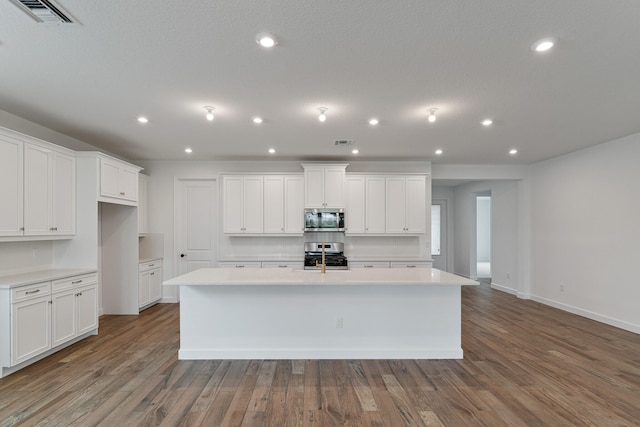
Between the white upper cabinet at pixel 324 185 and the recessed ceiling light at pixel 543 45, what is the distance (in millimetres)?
3663

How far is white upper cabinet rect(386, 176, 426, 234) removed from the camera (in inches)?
230

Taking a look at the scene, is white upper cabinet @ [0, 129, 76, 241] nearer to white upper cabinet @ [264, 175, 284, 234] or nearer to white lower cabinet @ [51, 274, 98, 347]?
white lower cabinet @ [51, 274, 98, 347]

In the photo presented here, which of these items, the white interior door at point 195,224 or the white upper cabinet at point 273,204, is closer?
the white upper cabinet at point 273,204

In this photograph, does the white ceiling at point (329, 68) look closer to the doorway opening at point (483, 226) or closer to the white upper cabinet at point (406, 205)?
the white upper cabinet at point (406, 205)

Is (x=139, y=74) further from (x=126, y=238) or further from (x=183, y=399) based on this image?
(x=126, y=238)

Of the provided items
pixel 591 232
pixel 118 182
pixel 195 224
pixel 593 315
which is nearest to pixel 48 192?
pixel 118 182

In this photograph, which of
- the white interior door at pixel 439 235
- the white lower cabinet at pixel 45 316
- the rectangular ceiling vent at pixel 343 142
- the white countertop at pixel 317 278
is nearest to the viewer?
the white lower cabinet at pixel 45 316

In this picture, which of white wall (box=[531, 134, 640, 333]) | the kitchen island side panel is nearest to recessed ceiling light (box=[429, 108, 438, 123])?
the kitchen island side panel

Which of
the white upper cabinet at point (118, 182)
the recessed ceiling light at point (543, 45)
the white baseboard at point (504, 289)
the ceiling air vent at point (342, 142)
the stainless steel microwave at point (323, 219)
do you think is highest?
the recessed ceiling light at point (543, 45)

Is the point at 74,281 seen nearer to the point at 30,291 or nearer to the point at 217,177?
the point at 30,291

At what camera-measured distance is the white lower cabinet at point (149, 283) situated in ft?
17.5

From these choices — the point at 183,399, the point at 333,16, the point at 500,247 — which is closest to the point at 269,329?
the point at 183,399

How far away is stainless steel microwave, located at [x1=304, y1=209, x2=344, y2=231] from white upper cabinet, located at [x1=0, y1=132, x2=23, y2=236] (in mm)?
3821

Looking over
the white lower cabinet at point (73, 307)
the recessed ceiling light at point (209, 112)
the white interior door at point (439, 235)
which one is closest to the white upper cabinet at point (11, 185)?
the white lower cabinet at point (73, 307)
